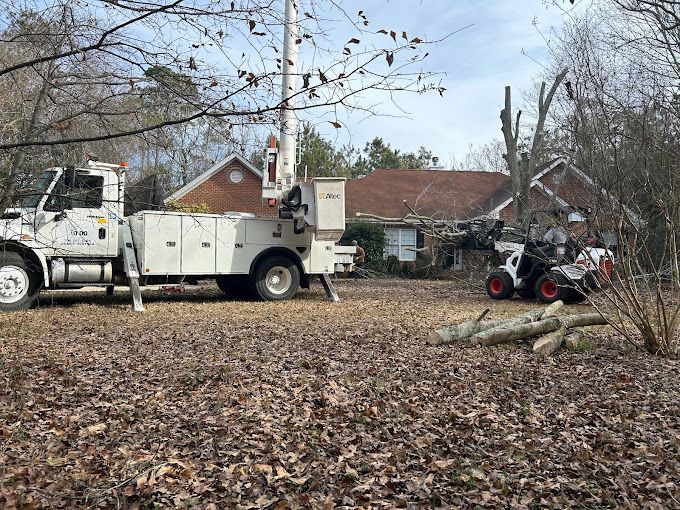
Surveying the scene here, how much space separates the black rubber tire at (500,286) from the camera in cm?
1630

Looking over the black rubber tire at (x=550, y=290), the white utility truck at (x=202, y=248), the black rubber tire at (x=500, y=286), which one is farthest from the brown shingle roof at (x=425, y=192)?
the white utility truck at (x=202, y=248)

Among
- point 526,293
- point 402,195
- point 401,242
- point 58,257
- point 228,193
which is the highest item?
point 402,195

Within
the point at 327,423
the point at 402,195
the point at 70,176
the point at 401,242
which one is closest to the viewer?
the point at 327,423

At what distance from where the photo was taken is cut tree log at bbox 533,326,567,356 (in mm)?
8305

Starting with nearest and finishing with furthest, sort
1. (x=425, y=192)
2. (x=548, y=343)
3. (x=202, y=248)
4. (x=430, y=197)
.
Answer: (x=548, y=343), (x=202, y=248), (x=425, y=192), (x=430, y=197)

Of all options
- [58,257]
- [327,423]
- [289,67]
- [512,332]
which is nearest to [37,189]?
[289,67]

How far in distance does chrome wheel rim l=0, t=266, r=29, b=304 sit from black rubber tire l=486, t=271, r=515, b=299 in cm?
1112

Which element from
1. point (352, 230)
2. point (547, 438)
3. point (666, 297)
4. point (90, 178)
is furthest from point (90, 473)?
point (352, 230)

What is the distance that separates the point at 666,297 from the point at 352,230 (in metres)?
18.2

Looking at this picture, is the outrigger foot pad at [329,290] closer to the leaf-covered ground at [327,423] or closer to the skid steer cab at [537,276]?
the skid steer cab at [537,276]

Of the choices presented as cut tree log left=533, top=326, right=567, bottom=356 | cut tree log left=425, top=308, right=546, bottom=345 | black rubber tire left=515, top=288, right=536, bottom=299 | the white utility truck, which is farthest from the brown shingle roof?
cut tree log left=533, top=326, right=567, bottom=356

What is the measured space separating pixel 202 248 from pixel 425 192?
1675 cm

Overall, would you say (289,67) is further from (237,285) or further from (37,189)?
(237,285)

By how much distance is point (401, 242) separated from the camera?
29.2 m
